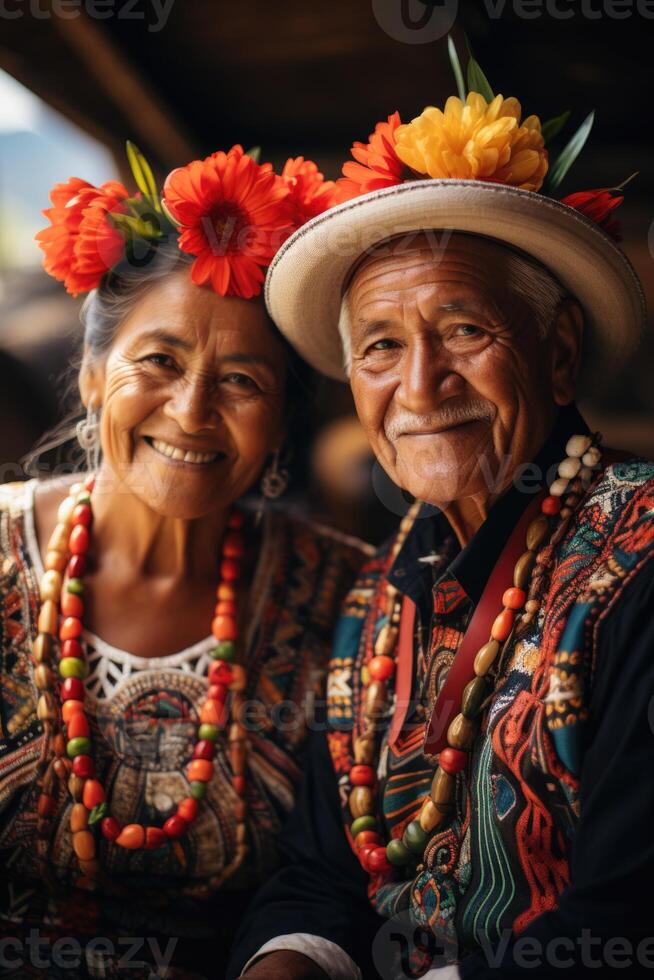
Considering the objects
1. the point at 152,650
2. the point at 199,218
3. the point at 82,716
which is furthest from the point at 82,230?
the point at 82,716

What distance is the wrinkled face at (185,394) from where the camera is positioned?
1949 millimetres

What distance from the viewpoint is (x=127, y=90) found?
2.70 meters

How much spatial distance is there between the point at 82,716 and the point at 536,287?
52.4 inches

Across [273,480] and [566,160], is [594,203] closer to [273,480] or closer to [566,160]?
[566,160]

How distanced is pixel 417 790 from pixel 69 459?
1.23m

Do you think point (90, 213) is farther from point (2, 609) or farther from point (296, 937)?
point (296, 937)

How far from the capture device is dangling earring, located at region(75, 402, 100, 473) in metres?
2.12

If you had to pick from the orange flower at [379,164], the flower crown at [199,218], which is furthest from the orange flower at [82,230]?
the orange flower at [379,164]

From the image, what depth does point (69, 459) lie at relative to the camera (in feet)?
7.58

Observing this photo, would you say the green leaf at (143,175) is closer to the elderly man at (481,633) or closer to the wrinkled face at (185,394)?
the wrinkled face at (185,394)

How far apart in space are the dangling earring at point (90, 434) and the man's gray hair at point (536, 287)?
1.03 meters

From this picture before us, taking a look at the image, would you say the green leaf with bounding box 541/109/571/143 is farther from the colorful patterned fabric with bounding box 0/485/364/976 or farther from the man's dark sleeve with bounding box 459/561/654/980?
the colorful patterned fabric with bounding box 0/485/364/976

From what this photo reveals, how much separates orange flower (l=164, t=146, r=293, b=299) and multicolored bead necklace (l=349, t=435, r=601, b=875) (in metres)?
0.79

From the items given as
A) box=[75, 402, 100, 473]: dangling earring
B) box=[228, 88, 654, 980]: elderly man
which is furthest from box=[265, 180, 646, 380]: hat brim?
box=[75, 402, 100, 473]: dangling earring
